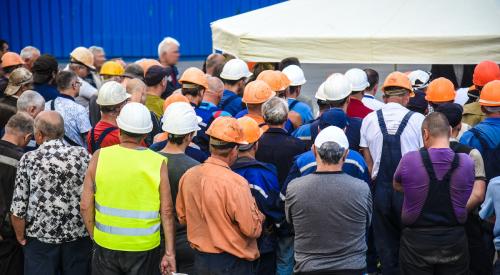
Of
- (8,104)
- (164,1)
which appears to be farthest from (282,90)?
(164,1)

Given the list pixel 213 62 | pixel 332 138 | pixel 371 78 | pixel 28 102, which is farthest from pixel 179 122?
pixel 213 62

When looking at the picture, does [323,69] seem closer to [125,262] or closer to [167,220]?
[167,220]

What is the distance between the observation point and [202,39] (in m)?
21.3

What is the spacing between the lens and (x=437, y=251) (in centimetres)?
564

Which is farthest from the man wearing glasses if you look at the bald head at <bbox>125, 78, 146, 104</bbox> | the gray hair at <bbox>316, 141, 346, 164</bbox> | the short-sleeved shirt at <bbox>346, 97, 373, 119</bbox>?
the gray hair at <bbox>316, 141, 346, 164</bbox>

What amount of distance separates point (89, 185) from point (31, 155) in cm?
68

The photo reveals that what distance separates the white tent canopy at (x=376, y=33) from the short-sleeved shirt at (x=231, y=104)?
864 millimetres

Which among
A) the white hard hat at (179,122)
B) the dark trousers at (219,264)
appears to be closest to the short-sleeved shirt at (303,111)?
the white hard hat at (179,122)

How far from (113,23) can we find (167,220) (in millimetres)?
15973

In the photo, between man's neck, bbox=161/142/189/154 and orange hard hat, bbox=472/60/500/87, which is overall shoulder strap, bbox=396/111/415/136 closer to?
orange hard hat, bbox=472/60/500/87

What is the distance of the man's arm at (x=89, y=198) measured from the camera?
18.2 ft

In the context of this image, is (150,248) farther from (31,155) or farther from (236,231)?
(31,155)

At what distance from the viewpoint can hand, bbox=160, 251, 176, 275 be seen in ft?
18.1

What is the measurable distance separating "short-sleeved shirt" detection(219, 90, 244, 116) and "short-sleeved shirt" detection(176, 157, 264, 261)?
2963 mm
